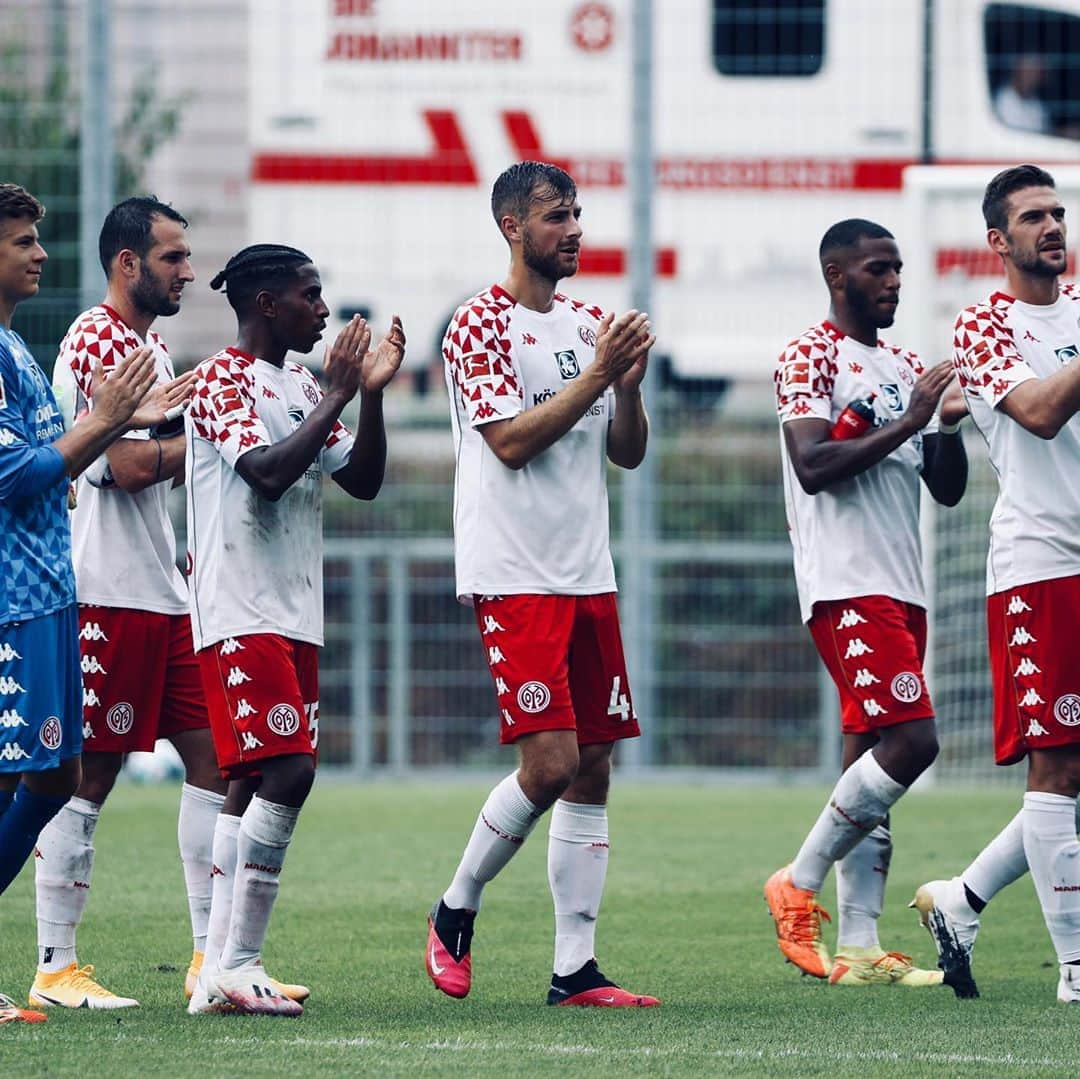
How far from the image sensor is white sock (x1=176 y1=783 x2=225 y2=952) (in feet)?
23.1

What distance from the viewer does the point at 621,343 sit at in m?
6.40

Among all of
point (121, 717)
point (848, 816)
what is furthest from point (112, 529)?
point (848, 816)

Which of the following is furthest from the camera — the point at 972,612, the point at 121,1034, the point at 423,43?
the point at 423,43

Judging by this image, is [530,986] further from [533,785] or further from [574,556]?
[574,556]

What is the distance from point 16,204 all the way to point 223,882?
6.28 feet

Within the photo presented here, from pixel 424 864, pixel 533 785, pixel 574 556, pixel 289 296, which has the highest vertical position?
pixel 289 296

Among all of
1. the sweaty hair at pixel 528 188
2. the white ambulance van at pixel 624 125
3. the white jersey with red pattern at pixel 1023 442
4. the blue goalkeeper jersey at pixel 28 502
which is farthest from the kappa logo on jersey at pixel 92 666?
the white ambulance van at pixel 624 125

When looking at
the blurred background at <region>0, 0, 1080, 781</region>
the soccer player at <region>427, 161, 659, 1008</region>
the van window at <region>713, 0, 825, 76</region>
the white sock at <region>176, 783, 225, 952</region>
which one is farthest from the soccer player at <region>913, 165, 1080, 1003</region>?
the van window at <region>713, 0, 825, 76</region>

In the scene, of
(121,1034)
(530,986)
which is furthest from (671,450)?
(121,1034)

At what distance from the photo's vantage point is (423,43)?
1705 centimetres

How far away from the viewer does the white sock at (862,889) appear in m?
7.46

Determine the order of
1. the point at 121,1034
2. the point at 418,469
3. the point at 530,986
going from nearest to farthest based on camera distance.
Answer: the point at 121,1034
the point at 530,986
the point at 418,469

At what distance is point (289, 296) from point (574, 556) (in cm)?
107

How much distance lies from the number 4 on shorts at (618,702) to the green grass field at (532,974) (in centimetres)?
82
